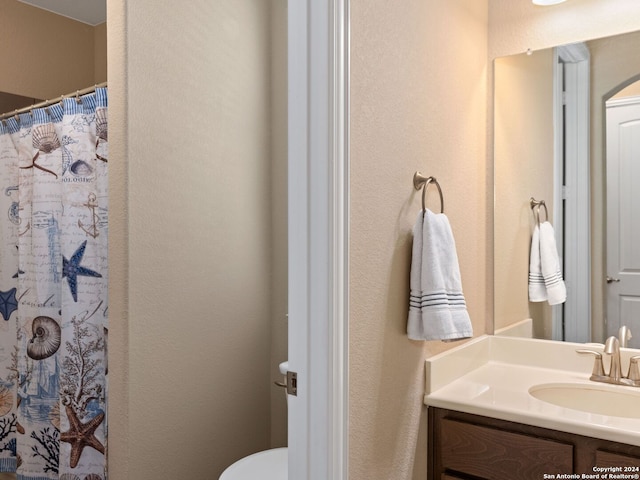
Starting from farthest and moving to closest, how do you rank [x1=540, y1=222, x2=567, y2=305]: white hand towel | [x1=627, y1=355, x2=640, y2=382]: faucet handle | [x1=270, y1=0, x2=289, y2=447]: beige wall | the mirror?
[x1=270, y1=0, x2=289, y2=447]: beige wall < [x1=540, y1=222, x2=567, y2=305]: white hand towel < the mirror < [x1=627, y1=355, x2=640, y2=382]: faucet handle

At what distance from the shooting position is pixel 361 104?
1281mm

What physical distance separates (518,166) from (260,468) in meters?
1.43

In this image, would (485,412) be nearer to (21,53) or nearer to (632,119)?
(632,119)

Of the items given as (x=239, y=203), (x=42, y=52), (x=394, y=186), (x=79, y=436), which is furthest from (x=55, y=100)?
(x=394, y=186)

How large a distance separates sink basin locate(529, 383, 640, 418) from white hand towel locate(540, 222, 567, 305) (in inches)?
12.3

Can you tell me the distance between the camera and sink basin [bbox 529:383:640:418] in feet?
5.17

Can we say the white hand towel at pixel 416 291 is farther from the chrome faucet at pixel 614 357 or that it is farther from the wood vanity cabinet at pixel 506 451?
the chrome faucet at pixel 614 357

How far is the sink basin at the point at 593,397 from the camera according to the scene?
5.17 ft

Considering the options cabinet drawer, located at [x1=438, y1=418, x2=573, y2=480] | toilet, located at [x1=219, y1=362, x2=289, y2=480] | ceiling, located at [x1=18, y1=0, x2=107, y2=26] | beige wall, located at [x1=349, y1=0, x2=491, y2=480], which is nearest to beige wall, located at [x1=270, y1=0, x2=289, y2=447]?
toilet, located at [x1=219, y1=362, x2=289, y2=480]

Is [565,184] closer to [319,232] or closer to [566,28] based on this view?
[566,28]

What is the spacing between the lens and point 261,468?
1826 mm

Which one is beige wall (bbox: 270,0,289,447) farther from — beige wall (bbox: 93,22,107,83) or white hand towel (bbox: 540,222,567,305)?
beige wall (bbox: 93,22,107,83)

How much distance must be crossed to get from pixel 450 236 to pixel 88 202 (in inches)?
51.4

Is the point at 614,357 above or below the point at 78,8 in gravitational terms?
below
